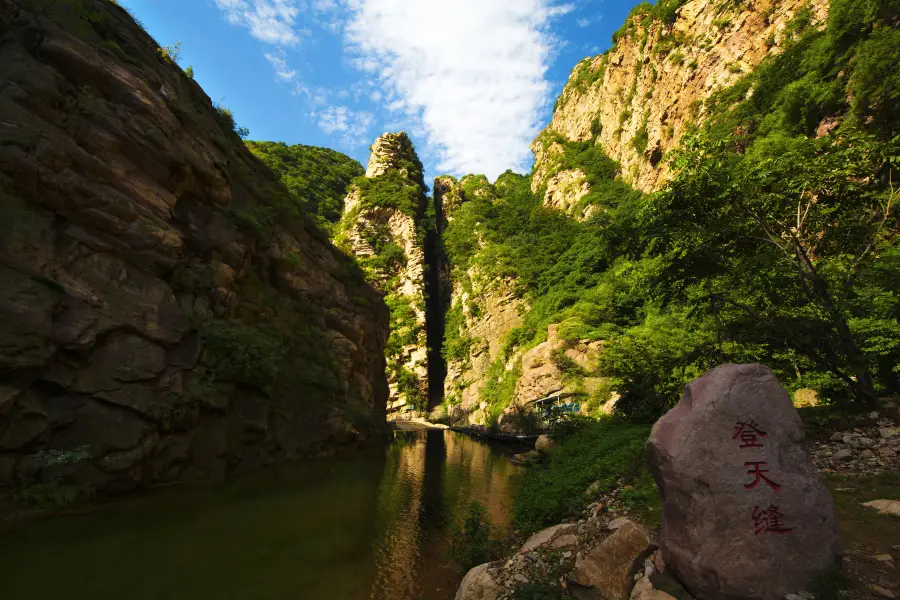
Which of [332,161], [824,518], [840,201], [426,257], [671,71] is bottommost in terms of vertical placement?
[824,518]

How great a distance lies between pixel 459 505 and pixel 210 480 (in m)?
6.88

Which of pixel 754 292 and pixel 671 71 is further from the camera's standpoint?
pixel 671 71

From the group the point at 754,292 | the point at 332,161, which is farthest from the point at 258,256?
the point at 332,161

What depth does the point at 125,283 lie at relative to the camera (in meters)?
10.1

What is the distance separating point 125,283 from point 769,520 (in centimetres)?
1320

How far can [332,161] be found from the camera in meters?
72.2

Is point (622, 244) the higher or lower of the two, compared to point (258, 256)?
lower

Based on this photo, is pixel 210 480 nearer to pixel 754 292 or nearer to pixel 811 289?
pixel 754 292

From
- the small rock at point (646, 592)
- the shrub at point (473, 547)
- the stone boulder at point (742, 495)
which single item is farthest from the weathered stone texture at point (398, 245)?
the stone boulder at point (742, 495)

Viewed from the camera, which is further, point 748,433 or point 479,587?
point 479,587

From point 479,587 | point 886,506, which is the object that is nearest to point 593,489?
point 479,587

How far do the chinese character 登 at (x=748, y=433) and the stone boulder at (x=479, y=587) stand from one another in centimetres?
336

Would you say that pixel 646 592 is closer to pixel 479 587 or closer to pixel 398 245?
pixel 479 587

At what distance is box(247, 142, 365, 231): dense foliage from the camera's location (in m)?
58.0
